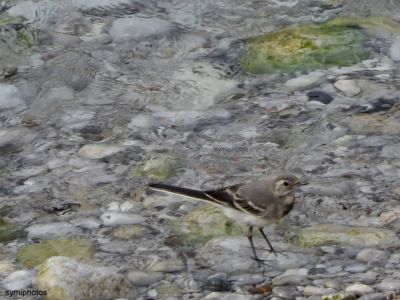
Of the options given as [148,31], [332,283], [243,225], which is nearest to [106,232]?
[243,225]

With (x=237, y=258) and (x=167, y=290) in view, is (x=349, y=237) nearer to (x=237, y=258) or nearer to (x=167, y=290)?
(x=237, y=258)

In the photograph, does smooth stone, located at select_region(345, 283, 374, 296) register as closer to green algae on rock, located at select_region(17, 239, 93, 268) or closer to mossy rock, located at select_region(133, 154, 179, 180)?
green algae on rock, located at select_region(17, 239, 93, 268)

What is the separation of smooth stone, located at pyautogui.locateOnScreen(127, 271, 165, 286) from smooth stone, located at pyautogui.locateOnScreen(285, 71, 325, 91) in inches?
133

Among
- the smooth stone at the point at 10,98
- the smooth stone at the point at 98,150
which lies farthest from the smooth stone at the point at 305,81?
the smooth stone at the point at 10,98

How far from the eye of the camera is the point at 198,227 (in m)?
6.80

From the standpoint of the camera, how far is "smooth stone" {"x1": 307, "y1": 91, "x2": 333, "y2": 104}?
8.83 meters

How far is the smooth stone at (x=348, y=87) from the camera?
8914 millimetres

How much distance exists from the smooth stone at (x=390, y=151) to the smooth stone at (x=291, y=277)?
1942 mm

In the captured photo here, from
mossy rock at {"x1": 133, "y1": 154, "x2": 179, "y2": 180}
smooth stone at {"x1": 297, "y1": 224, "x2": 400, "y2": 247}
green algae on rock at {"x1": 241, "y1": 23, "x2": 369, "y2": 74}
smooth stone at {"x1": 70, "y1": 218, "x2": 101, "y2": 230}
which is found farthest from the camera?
green algae on rock at {"x1": 241, "y1": 23, "x2": 369, "y2": 74}

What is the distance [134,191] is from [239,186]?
1.09 m

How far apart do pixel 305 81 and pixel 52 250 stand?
11.2ft

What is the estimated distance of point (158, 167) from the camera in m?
7.76

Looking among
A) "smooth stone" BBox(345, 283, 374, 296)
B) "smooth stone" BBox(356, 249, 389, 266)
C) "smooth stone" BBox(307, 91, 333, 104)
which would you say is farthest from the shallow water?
"smooth stone" BBox(345, 283, 374, 296)

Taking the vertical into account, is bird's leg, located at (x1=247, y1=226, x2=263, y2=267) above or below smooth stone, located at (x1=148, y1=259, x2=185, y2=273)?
above
